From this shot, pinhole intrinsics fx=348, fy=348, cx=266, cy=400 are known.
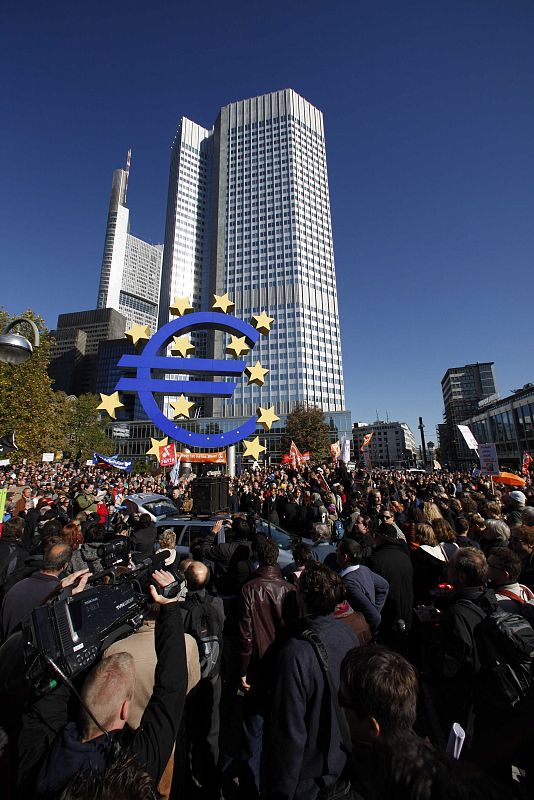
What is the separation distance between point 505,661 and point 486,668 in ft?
0.56

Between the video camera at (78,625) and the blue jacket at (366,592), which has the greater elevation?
the video camera at (78,625)

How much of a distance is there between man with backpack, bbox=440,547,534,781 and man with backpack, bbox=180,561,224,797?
199 cm

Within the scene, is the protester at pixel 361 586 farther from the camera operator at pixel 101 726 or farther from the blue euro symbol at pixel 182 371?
the blue euro symbol at pixel 182 371

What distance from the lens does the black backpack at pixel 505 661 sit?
7.28ft

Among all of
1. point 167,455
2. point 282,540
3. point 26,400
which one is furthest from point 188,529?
point 26,400

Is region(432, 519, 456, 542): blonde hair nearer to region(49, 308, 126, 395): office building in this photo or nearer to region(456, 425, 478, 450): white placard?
region(456, 425, 478, 450): white placard

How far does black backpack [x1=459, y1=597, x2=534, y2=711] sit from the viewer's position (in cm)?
222

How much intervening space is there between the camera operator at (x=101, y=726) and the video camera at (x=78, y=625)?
0.58ft

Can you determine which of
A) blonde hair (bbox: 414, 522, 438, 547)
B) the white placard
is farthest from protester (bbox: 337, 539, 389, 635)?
the white placard

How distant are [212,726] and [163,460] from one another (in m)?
15.6

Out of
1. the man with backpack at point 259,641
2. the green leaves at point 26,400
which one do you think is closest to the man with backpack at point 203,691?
the man with backpack at point 259,641

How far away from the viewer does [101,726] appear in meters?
1.48

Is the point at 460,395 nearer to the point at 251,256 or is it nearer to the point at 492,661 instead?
the point at 251,256

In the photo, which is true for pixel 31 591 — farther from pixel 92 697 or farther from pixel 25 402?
pixel 25 402
